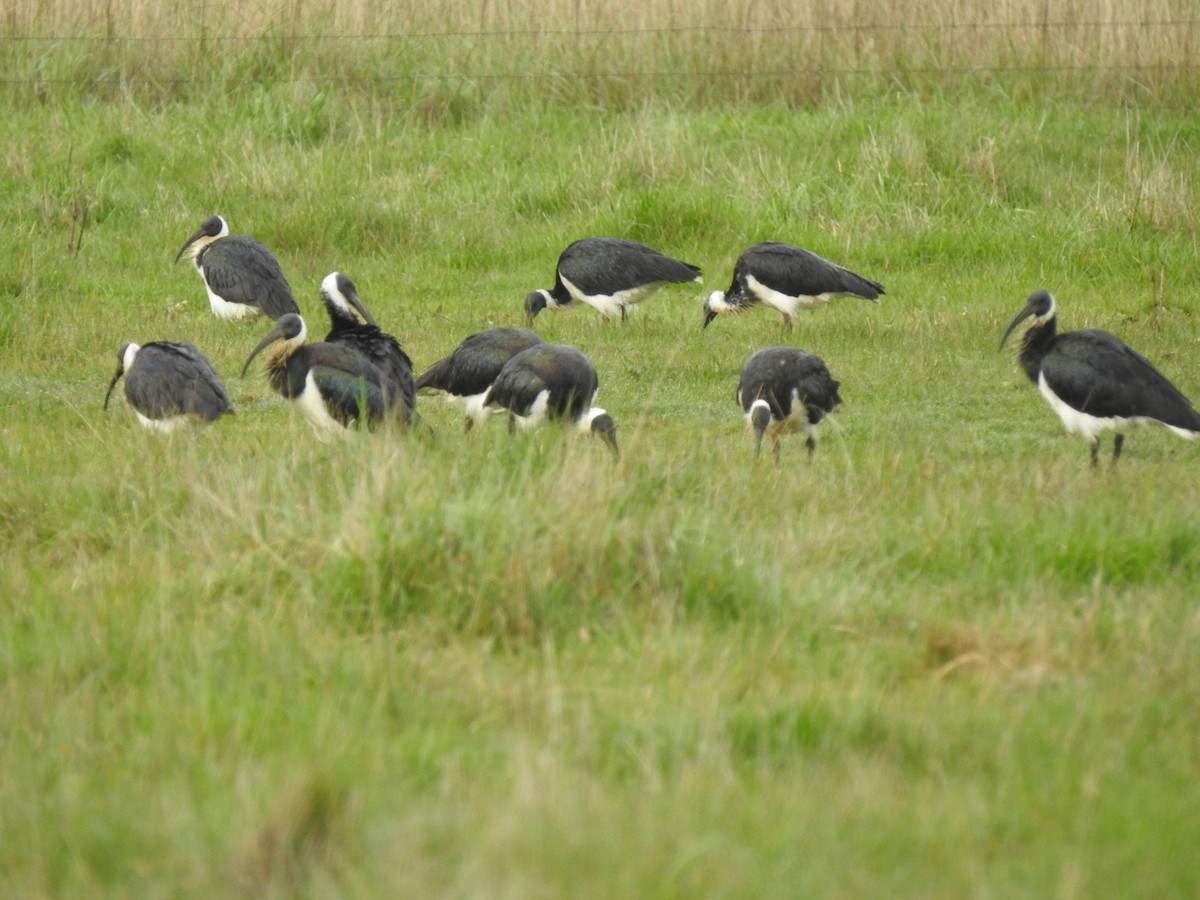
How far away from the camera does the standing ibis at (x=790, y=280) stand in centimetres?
1091

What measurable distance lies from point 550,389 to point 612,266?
3712 mm

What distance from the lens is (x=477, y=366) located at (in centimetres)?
842

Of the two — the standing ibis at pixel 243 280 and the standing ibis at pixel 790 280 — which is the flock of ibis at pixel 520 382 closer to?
the standing ibis at pixel 243 280

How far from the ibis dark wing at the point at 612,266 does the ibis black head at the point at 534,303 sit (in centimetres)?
28

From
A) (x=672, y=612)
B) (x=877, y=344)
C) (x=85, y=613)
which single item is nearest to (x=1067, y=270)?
(x=877, y=344)

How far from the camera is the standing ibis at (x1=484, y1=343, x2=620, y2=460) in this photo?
758 centimetres

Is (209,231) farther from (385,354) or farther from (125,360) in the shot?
(385,354)

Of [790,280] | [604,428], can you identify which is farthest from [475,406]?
[790,280]

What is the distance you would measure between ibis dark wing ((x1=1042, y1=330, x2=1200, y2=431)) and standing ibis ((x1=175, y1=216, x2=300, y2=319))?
5.10 m

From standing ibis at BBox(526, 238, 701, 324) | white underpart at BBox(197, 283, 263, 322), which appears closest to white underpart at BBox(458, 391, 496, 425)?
standing ibis at BBox(526, 238, 701, 324)

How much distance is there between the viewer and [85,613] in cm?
446

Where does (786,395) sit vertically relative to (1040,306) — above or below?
below

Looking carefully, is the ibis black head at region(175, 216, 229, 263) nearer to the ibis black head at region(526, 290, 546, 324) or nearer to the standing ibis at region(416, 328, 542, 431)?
the ibis black head at region(526, 290, 546, 324)

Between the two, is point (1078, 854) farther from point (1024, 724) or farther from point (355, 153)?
point (355, 153)
